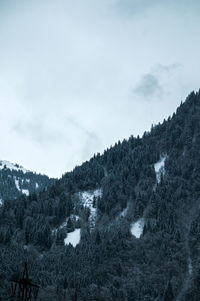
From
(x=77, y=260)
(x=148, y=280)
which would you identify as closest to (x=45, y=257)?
(x=77, y=260)

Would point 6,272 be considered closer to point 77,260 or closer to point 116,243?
point 77,260

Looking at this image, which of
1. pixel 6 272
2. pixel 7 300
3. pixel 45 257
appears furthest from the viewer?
pixel 45 257

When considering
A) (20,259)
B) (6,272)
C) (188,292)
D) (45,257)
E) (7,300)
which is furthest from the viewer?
(45,257)

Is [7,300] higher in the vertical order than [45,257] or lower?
lower

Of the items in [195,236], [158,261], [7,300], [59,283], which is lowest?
[7,300]

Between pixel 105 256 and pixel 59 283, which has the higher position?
pixel 105 256

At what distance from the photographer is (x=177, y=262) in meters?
182

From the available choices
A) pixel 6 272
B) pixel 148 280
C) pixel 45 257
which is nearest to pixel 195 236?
pixel 148 280

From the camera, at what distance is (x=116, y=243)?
194250 millimetres

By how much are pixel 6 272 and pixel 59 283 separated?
21139 millimetres

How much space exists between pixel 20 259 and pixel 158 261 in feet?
197

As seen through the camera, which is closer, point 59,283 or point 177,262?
point 59,283

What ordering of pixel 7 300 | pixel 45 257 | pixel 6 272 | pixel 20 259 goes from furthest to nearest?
pixel 45 257
pixel 20 259
pixel 6 272
pixel 7 300

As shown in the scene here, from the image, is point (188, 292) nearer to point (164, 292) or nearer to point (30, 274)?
point (164, 292)
